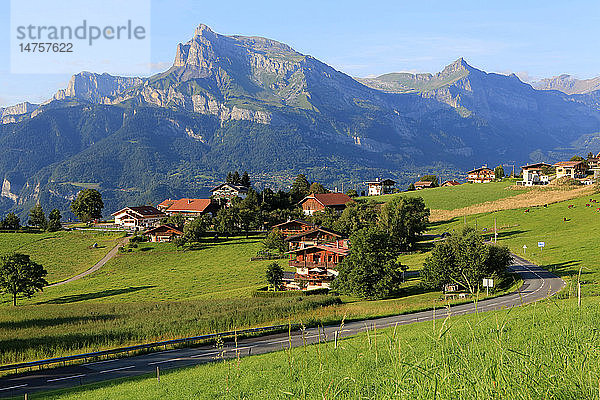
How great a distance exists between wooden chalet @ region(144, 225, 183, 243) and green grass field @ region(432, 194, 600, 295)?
59.6 meters

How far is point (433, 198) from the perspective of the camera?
463 feet

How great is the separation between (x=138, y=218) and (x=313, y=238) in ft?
238

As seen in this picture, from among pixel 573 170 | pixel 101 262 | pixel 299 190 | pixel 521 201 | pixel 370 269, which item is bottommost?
pixel 101 262

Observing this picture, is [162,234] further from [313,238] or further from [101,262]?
[313,238]

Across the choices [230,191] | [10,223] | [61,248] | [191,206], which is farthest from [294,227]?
[10,223]

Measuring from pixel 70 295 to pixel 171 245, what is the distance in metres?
37.0

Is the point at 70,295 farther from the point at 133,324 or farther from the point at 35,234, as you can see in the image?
the point at 35,234

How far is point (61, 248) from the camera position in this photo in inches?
4099

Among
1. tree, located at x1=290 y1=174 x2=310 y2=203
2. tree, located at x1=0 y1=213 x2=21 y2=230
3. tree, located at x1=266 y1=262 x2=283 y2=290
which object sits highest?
tree, located at x1=290 y1=174 x2=310 y2=203

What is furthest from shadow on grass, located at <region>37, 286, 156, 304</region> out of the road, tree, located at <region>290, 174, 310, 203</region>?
tree, located at <region>290, 174, 310, 203</region>

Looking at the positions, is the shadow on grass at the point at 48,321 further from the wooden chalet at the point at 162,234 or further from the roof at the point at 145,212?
the roof at the point at 145,212

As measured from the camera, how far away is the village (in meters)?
68.6

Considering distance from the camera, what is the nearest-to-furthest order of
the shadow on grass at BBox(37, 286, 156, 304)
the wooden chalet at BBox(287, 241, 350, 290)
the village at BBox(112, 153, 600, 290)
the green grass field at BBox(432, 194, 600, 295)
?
the green grass field at BBox(432, 194, 600, 295) → the wooden chalet at BBox(287, 241, 350, 290) → the shadow on grass at BBox(37, 286, 156, 304) → the village at BBox(112, 153, 600, 290)

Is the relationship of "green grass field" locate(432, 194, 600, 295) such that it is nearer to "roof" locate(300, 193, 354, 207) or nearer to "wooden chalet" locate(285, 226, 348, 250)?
"wooden chalet" locate(285, 226, 348, 250)
